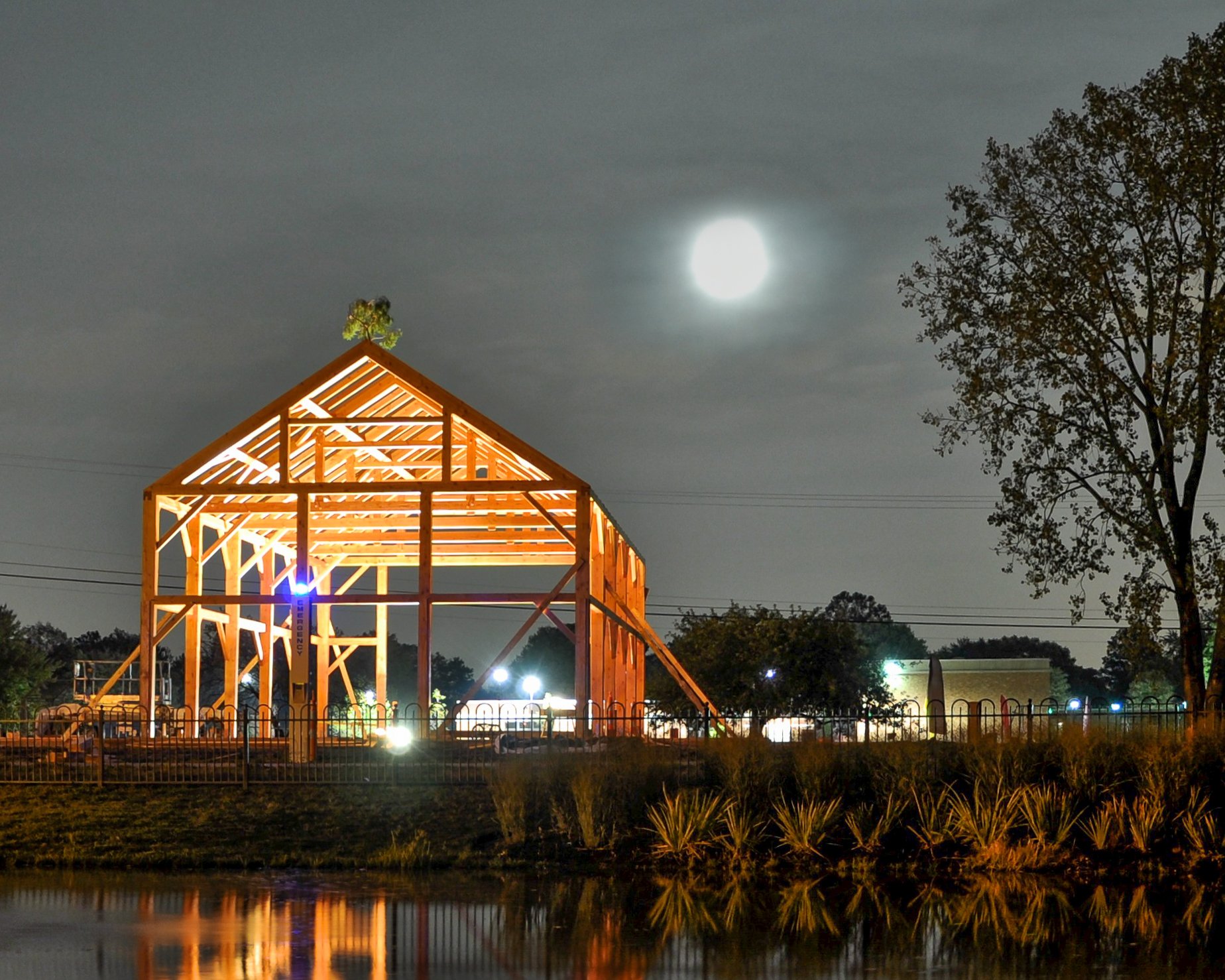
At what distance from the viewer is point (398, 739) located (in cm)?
2647

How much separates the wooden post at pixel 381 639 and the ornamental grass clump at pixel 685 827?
21.6 metres

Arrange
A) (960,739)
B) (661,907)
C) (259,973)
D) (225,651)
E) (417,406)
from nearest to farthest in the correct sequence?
(259,973) < (661,907) < (960,739) < (417,406) < (225,651)

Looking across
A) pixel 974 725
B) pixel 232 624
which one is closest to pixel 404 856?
pixel 974 725

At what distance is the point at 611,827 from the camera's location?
61.2 ft

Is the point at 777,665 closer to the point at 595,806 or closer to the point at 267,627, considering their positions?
the point at 267,627

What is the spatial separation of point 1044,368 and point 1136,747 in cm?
930

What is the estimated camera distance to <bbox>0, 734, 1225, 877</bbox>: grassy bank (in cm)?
1778

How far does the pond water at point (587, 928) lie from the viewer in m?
11.5

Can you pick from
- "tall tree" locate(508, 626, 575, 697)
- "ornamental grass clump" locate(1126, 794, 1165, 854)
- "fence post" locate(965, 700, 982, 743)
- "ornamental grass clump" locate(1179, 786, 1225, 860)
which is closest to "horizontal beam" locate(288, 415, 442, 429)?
"fence post" locate(965, 700, 982, 743)

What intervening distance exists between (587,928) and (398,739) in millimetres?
13476

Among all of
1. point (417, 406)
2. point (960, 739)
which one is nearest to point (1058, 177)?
point (960, 739)

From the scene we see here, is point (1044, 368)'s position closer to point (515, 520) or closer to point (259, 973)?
point (515, 520)

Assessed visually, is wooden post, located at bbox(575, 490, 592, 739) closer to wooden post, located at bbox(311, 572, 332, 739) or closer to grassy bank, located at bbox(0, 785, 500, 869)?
grassy bank, located at bbox(0, 785, 500, 869)

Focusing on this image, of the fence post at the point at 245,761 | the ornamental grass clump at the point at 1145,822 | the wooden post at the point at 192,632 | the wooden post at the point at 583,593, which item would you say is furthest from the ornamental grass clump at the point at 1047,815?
the wooden post at the point at 192,632
